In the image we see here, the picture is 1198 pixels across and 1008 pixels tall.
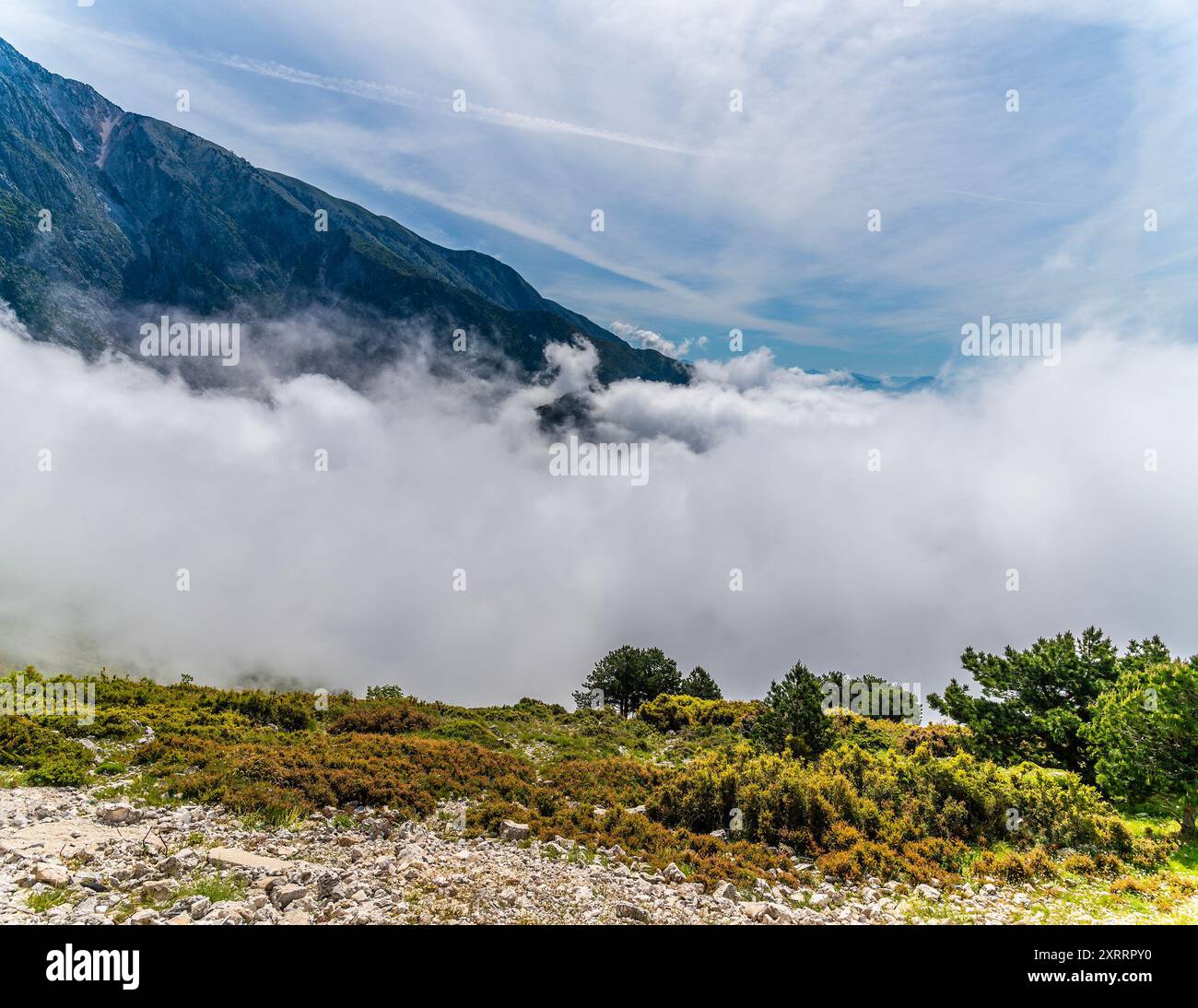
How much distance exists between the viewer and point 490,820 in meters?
14.6

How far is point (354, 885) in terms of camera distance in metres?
9.77

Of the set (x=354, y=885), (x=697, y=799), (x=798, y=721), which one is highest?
(x=354, y=885)

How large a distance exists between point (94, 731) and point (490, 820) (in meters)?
12.8

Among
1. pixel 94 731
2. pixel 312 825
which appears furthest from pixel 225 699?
pixel 312 825

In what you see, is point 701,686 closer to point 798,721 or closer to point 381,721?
point 798,721

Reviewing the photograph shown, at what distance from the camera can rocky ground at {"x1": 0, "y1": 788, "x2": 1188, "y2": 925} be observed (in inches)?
347

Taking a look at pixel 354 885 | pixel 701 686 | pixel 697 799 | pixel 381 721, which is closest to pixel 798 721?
pixel 697 799

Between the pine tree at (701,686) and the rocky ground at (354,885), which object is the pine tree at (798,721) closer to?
the rocky ground at (354,885)

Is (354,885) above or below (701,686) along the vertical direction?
above

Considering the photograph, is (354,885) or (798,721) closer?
(354,885)

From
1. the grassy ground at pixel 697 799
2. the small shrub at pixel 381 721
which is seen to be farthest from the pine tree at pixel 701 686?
the grassy ground at pixel 697 799

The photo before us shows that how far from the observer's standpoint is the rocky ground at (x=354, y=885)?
28.9 ft
